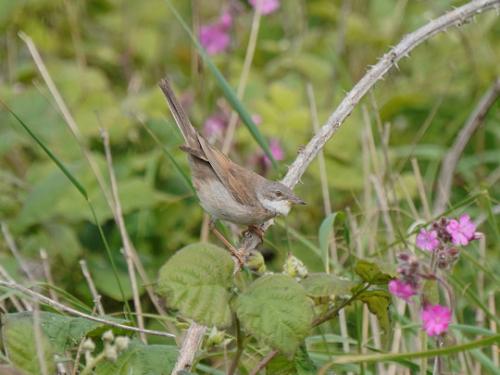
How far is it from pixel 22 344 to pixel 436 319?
0.99 meters

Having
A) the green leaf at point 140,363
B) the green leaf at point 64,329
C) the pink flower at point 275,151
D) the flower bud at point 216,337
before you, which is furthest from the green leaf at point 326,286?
the pink flower at point 275,151

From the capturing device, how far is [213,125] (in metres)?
5.24

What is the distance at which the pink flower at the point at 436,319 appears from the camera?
2.28m

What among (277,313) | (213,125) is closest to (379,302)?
(277,313)

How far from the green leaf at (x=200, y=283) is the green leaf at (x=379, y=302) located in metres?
0.39

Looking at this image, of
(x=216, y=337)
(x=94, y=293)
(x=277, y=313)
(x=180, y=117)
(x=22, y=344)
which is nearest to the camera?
(x=277, y=313)

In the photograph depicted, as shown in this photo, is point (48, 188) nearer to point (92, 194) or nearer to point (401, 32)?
point (92, 194)

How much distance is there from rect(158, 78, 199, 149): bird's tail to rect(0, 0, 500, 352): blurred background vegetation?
0.41ft

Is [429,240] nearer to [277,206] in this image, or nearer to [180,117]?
[277,206]

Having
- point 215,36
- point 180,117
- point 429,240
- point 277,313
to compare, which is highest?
point 215,36

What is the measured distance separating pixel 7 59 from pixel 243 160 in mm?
2018

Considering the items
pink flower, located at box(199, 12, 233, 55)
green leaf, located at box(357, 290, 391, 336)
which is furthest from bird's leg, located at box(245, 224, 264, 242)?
pink flower, located at box(199, 12, 233, 55)

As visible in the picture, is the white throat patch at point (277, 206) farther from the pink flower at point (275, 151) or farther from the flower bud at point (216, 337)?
the pink flower at point (275, 151)

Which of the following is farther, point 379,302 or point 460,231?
point 379,302
